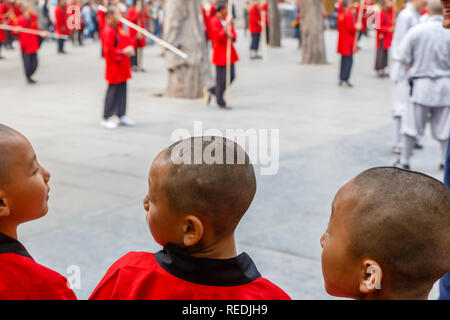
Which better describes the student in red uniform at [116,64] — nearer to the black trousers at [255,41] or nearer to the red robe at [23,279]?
the red robe at [23,279]

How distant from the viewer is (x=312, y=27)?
50.2 ft

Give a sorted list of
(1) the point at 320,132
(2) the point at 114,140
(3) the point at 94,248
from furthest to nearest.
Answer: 1. (1) the point at 320,132
2. (2) the point at 114,140
3. (3) the point at 94,248

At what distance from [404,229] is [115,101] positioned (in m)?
7.45

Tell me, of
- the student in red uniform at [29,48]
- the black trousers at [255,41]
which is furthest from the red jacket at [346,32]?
the black trousers at [255,41]

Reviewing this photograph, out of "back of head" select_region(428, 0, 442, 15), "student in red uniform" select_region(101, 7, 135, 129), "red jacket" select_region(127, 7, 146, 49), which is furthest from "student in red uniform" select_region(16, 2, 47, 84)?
"back of head" select_region(428, 0, 442, 15)

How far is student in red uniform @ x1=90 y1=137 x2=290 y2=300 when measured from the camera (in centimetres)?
153

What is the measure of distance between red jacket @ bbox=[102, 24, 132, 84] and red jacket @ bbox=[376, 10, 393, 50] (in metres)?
7.47

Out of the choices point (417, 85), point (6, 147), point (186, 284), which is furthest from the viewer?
point (417, 85)

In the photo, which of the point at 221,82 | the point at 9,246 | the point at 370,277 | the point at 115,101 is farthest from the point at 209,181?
the point at 221,82

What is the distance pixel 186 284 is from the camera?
1.51 m
